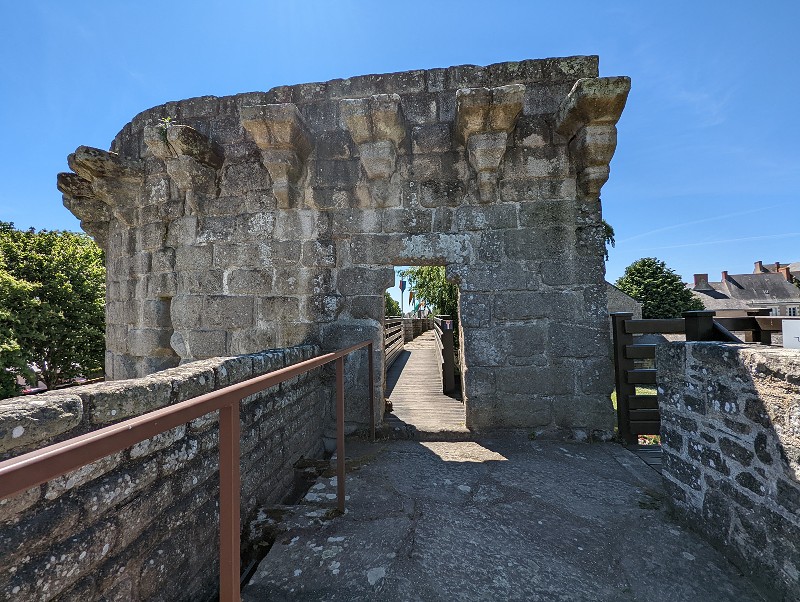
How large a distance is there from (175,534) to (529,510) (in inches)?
75.3

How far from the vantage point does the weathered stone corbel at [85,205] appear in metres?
4.57

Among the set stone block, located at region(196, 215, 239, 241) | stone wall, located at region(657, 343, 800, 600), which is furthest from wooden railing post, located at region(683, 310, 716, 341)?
stone block, located at region(196, 215, 239, 241)

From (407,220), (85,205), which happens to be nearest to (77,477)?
(407,220)

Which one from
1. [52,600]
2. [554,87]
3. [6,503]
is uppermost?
[554,87]

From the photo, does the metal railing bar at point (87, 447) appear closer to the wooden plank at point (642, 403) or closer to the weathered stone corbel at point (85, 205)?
the wooden plank at point (642, 403)

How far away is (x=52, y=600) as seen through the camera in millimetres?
1038

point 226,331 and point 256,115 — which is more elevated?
point 256,115

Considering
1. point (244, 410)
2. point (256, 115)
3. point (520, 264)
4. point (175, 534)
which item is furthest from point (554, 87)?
point (175, 534)

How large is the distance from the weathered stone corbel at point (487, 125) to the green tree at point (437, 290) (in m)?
5.48

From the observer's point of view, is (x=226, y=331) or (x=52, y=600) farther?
(x=226, y=331)

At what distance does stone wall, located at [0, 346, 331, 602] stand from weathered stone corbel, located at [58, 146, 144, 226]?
3407mm

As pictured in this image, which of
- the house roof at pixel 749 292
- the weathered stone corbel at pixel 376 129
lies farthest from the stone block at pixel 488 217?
the house roof at pixel 749 292

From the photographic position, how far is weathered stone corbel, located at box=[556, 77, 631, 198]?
10.1 feet

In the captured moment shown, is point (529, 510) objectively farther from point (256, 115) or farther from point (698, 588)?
point (256, 115)
